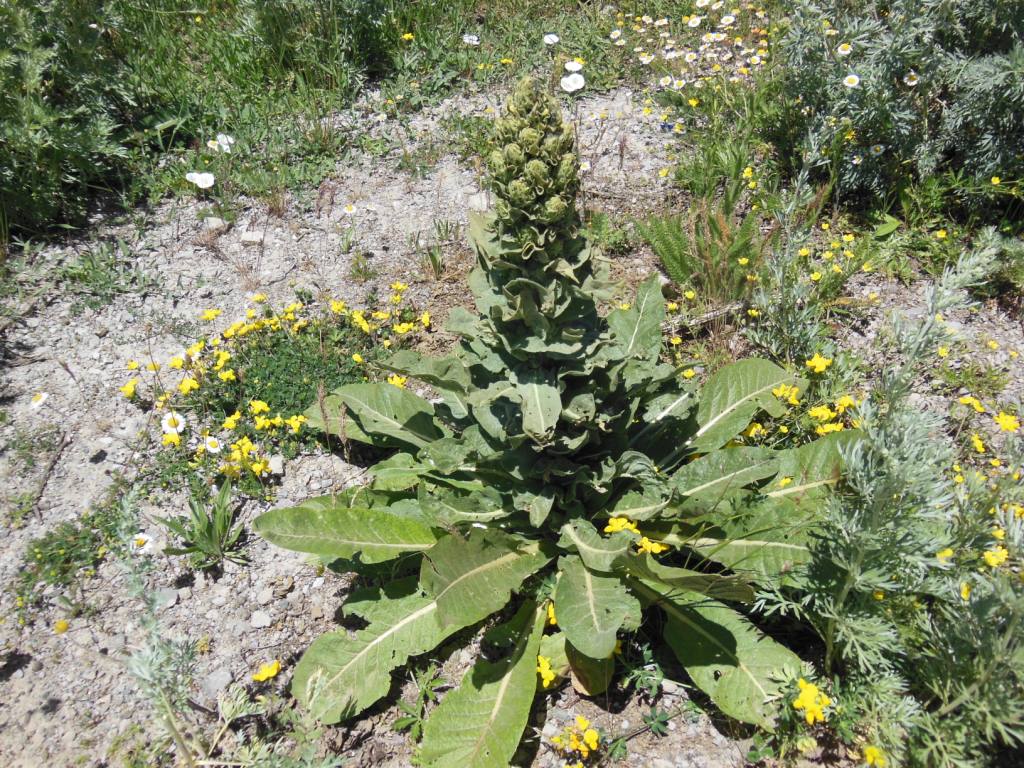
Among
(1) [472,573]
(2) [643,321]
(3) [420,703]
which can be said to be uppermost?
(2) [643,321]

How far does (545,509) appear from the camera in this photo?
3.18 metres

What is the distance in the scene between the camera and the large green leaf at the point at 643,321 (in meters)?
3.65

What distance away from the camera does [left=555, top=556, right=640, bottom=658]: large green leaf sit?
2.78 m

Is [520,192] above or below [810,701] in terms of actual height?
above

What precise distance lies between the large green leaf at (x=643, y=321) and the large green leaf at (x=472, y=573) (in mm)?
1136

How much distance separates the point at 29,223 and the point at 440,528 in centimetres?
420

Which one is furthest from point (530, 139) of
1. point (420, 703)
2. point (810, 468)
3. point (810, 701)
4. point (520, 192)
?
point (420, 703)

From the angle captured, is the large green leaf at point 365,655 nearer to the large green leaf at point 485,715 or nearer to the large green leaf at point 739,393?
the large green leaf at point 485,715

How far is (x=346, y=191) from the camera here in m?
5.93

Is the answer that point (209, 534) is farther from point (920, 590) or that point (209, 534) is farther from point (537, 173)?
point (920, 590)

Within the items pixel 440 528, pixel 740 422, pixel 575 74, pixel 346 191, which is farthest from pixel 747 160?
pixel 440 528

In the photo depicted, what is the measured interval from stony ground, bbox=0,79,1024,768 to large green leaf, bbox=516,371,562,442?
123 centimetres

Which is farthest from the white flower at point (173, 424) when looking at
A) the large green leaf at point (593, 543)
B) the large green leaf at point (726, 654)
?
the large green leaf at point (726, 654)

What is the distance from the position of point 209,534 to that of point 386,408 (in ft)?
3.55
